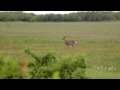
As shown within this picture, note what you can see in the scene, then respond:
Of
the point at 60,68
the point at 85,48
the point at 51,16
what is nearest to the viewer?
the point at 60,68

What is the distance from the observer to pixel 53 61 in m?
4.66

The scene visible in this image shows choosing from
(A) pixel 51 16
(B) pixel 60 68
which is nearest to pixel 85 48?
(A) pixel 51 16

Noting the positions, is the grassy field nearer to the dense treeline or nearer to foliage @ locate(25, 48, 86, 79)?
foliage @ locate(25, 48, 86, 79)

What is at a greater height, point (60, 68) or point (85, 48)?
point (60, 68)

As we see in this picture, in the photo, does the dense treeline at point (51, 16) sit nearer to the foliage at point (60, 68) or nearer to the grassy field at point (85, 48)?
the grassy field at point (85, 48)

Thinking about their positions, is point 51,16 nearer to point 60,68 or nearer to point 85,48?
point 85,48

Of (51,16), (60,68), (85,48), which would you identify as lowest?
(85,48)

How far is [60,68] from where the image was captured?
11.8 ft

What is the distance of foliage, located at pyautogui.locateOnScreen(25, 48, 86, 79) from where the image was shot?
3.42 m

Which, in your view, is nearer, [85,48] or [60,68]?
[60,68]

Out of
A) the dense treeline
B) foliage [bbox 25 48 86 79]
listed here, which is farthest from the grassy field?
the dense treeline

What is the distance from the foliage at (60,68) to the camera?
3.42m
